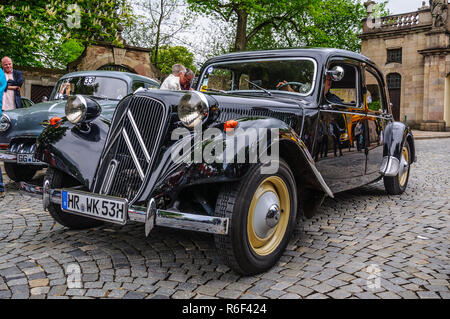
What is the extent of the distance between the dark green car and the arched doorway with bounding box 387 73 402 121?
23.9 meters

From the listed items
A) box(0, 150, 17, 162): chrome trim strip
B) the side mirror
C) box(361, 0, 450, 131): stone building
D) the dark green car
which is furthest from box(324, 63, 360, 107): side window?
box(361, 0, 450, 131): stone building

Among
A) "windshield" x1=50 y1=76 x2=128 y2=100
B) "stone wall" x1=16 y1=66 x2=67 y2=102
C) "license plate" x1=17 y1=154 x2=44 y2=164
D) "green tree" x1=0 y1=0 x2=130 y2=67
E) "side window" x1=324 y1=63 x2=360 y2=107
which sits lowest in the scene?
"license plate" x1=17 y1=154 x2=44 y2=164

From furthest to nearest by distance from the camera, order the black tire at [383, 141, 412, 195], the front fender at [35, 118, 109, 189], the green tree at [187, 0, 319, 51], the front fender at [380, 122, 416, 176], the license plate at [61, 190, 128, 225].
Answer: the green tree at [187, 0, 319, 51]
the black tire at [383, 141, 412, 195]
the front fender at [380, 122, 416, 176]
the front fender at [35, 118, 109, 189]
the license plate at [61, 190, 128, 225]

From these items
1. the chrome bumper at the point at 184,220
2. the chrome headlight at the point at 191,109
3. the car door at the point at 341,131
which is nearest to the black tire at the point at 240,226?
the chrome bumper at the point at 184,220

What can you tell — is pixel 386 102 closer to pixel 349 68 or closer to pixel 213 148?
pixel 349 68

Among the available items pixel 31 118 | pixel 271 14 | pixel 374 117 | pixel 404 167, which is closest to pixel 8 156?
pixel 31 118

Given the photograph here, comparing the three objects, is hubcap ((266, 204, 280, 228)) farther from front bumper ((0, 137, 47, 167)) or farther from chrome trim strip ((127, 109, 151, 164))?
front bumper ((0, 137, 47, 167))

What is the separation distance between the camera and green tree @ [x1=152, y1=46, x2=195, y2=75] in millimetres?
27688

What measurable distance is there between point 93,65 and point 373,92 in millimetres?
10865

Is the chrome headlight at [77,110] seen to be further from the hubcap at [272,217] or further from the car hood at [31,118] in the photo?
the car hood at [31,118]

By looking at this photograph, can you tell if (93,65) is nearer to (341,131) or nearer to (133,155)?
(341,131)

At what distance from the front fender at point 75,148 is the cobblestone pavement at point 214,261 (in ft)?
2.20

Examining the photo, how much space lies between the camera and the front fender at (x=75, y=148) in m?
3.11

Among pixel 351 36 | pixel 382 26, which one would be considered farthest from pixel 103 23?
pixel 351 36
